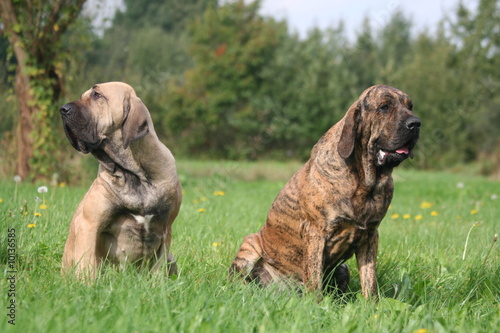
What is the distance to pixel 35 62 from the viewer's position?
28.7ft

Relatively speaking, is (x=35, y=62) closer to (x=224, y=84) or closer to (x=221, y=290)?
(x=221, y=290)

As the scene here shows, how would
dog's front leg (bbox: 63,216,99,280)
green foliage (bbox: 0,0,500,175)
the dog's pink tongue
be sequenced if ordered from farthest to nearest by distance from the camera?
green foliage (bbox: 0,0,500,175)
the dog's pink tongue
dog's front leg (bbox: 63,216,99,280)

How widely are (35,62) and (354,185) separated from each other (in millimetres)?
7154

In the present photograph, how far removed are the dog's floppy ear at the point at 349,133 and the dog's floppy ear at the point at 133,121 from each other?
1.40 metres

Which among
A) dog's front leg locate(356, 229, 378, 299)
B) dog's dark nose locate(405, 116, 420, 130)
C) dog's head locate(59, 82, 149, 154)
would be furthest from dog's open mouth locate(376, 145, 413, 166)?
dog's head locate(59, 82, 149, 154)

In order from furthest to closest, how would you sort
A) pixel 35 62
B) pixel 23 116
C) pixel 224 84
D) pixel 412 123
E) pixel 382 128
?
1. pixel 224 84
2. pixel 23 116
3. pixel 35 62
4. pixel 382 128
5. pixel 412 123

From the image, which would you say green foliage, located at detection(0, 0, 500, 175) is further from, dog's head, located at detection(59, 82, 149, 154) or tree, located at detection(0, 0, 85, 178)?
dog's head, located at detection(59, 82, 149, 154)

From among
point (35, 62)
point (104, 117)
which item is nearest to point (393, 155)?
point (104, 117)

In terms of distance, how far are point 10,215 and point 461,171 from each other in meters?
24.2

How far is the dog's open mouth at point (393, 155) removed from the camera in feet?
11.4

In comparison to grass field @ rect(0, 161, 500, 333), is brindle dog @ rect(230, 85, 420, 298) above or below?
above

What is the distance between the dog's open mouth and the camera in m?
3.48

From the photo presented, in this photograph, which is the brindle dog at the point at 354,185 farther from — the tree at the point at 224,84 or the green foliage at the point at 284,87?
the tree at the point at 224,84

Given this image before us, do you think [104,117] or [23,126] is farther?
[23,126]
